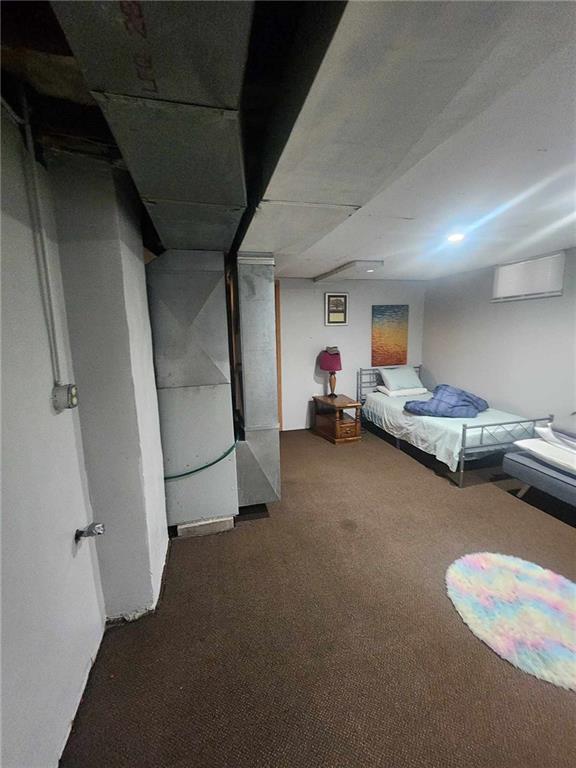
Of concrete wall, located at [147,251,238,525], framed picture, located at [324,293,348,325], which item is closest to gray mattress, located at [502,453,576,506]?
concrete wall, located at [147,251,238,525]

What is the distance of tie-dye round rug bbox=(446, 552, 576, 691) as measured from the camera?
1.44 meters

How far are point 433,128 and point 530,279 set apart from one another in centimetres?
314

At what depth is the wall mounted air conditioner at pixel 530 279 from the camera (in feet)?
10.0

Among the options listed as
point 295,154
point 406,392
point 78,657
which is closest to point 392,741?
point 78,657

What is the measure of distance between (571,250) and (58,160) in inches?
162

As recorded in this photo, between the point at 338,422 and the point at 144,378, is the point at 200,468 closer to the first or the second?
the point at 144,378

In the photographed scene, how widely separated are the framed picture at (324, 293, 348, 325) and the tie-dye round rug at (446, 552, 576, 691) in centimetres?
340

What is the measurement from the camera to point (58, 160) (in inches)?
49.9

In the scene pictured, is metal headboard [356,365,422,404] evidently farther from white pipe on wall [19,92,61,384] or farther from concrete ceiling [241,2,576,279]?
white pipe on wall [19,92,61,384]

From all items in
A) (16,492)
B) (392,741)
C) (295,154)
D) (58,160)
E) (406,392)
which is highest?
(58,160)

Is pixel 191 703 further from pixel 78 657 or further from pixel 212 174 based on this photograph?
pixel 212 174

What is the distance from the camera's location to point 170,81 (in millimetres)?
723

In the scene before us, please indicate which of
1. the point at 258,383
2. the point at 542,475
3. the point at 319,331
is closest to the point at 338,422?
the point at 319,331

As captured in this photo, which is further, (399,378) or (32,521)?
(399,378)
